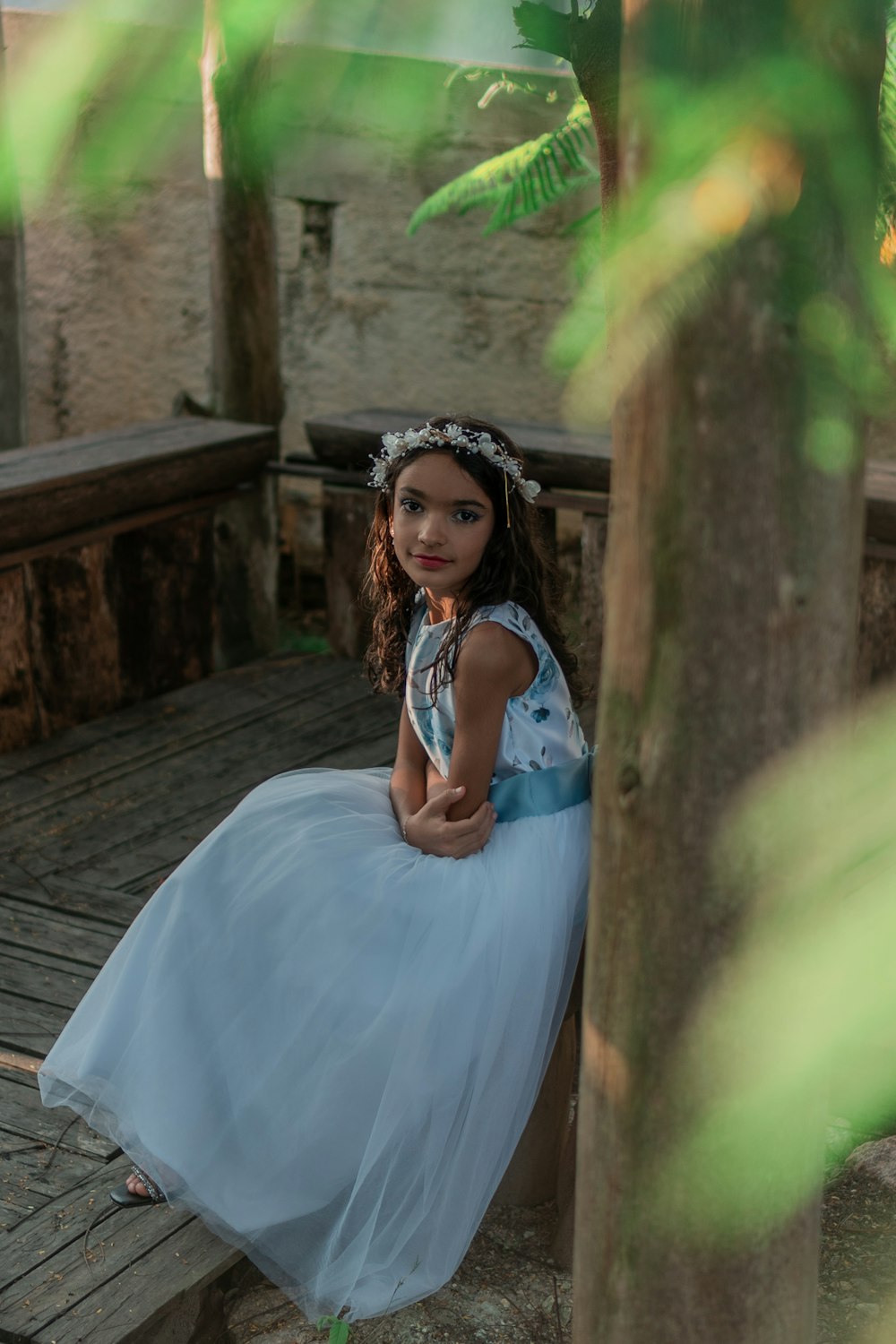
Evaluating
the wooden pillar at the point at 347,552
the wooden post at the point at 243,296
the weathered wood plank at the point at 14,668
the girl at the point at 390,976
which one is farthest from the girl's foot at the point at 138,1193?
the wooden post at the point at 243,296

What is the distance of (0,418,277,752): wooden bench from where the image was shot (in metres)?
4.48

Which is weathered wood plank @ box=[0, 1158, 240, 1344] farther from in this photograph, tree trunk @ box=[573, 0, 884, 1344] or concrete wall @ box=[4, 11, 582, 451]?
concrete wall @ box=[4, 11, 582, 451]

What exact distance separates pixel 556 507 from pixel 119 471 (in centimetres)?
137

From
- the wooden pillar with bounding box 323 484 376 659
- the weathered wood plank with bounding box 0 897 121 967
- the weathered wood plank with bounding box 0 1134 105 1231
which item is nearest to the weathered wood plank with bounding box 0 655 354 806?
the wooden pillar with bounding box 323 484 376 659

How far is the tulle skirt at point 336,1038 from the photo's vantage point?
7.33 ft

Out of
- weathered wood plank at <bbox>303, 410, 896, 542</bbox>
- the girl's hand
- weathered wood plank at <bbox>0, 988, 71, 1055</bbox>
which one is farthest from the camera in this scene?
weathered wood plank at <bbox>303, 410, 896, 542</bbox>

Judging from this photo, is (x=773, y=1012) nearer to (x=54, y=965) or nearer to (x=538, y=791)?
(x=538, y=791)

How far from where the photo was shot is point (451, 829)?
242 cm

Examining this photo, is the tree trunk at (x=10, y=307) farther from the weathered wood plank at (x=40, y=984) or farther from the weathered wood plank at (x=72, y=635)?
the weathered wood plank at (x=40, y=984)

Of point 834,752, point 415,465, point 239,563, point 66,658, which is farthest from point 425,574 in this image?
point 239,563

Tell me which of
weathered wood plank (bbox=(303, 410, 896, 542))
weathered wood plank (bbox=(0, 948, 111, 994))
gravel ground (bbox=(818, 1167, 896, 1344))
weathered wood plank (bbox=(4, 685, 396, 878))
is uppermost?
weathered wood plank (bbox=(303, 410, 896, 542))

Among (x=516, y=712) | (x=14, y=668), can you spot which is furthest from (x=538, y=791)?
(x=14, y=668)

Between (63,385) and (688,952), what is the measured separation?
20.8 feet

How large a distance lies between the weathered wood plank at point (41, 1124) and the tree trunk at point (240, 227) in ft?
10.4
